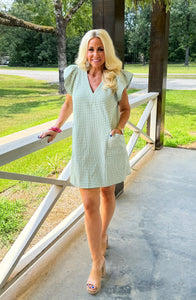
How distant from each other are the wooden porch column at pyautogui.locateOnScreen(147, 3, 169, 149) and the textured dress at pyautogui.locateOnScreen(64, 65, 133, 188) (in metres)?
2.05

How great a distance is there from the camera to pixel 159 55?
10.2 ft

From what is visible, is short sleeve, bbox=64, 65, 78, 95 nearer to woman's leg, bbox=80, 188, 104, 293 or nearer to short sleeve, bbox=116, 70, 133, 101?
short sleeve, bbox=116, 70, 133, 101

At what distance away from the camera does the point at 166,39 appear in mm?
3100

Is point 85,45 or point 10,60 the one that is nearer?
point 85,45

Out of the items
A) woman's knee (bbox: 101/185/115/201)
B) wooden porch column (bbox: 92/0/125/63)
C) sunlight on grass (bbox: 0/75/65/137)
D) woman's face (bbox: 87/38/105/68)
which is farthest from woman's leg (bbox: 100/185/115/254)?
sunlight on grass (bbox: 0/75/65/137)

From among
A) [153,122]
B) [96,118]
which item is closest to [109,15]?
[96,118]

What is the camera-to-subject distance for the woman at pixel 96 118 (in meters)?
1.19

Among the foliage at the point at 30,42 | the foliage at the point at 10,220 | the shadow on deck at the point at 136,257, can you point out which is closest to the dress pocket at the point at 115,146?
the shadow on deck at the point at 136,257

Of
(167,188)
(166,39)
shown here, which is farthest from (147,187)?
(166,39)

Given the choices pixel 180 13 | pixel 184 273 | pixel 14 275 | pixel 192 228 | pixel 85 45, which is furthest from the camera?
pixel 180 13

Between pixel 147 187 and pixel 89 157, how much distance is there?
136 centimetres

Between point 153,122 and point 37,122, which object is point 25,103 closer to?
point 37,122

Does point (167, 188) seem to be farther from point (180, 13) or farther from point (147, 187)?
point (180, 13)

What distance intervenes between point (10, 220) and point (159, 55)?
2.36m
